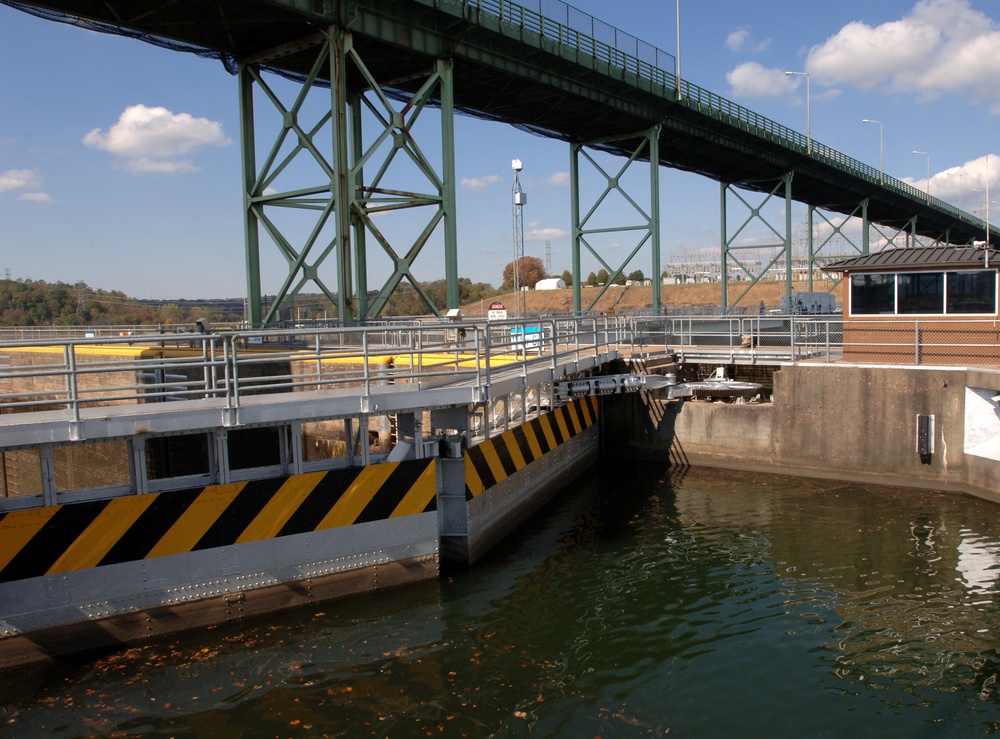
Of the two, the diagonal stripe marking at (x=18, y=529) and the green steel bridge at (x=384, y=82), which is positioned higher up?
the green steel bridge at (x=384, y=82)

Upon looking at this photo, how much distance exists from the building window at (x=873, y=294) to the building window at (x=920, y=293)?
0.15 m

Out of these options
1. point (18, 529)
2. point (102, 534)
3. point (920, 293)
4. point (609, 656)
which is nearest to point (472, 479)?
point (609, 656)

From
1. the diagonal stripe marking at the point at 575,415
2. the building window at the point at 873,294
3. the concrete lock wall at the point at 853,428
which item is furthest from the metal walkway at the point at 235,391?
the building window at the point at 873,294

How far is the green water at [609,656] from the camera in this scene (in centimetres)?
736

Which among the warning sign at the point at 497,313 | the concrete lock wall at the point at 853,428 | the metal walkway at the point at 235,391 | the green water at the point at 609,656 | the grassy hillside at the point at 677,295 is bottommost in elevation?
the green water at the point at 609,656

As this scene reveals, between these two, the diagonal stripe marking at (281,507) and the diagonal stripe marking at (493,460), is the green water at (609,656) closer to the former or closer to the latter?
the diagonal stripe marking at (281,507)

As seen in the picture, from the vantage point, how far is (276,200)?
21141mm

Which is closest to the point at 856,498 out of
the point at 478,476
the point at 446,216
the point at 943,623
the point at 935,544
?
the point at 935,544

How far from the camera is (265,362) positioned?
12633 mm

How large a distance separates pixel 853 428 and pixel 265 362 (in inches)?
514

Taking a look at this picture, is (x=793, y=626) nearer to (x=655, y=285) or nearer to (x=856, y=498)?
(x=856, y=498)

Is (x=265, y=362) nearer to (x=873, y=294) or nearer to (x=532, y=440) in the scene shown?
(x=532, y=440)

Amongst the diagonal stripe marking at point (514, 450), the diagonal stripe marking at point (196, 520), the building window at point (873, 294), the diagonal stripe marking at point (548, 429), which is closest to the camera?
the diagonal stripe marking at point (196, 520)

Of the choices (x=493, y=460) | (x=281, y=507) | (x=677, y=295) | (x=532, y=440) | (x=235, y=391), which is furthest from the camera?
(x=677, y=295)
